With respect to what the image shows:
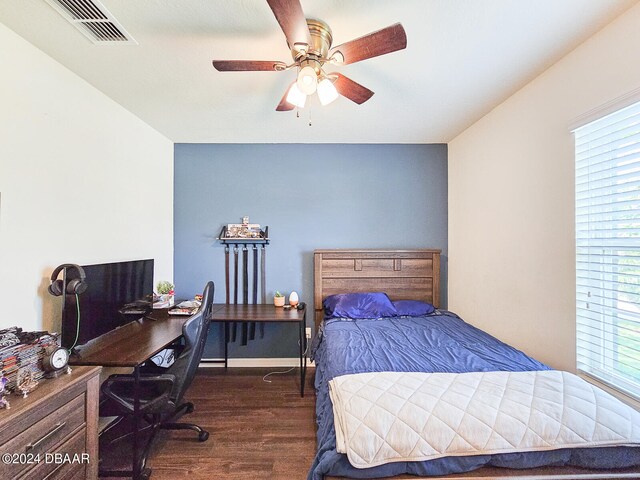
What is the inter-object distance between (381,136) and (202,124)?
1853 millimetres

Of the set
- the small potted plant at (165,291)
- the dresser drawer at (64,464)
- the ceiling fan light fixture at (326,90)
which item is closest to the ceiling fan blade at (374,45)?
the ceiling fan light fixture at (326,90)

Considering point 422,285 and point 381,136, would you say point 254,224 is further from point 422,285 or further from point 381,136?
point 422,285

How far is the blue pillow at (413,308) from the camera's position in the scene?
296 centimetres

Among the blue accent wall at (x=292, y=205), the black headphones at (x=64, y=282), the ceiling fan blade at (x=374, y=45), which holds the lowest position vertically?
the black headphones at (x=64, y=282)

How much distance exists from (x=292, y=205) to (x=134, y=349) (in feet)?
6.79

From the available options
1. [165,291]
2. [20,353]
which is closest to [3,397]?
[20,353]

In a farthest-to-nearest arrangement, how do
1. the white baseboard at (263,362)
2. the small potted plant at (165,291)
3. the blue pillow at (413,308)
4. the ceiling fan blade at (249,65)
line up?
the white baseboard at (263,362), the blue pillow at (413,308), the small potted plant at (165,291), the ceiling fan blade at (249,65)

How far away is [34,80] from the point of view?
169cm

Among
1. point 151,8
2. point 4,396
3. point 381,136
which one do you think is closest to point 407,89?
point 381,136

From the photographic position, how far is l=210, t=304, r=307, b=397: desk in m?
2.72

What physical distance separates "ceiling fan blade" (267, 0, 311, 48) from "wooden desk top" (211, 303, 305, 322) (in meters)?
2.17

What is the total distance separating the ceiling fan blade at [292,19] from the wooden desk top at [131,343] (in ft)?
6.25

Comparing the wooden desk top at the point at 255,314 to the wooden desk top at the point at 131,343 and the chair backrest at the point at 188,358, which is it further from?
the chair backrest at the point at 188,358

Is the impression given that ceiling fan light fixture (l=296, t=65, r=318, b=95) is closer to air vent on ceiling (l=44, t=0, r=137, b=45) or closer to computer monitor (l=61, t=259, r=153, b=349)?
air vent on ceiling (l=44, t=0, r=137, b=45)
